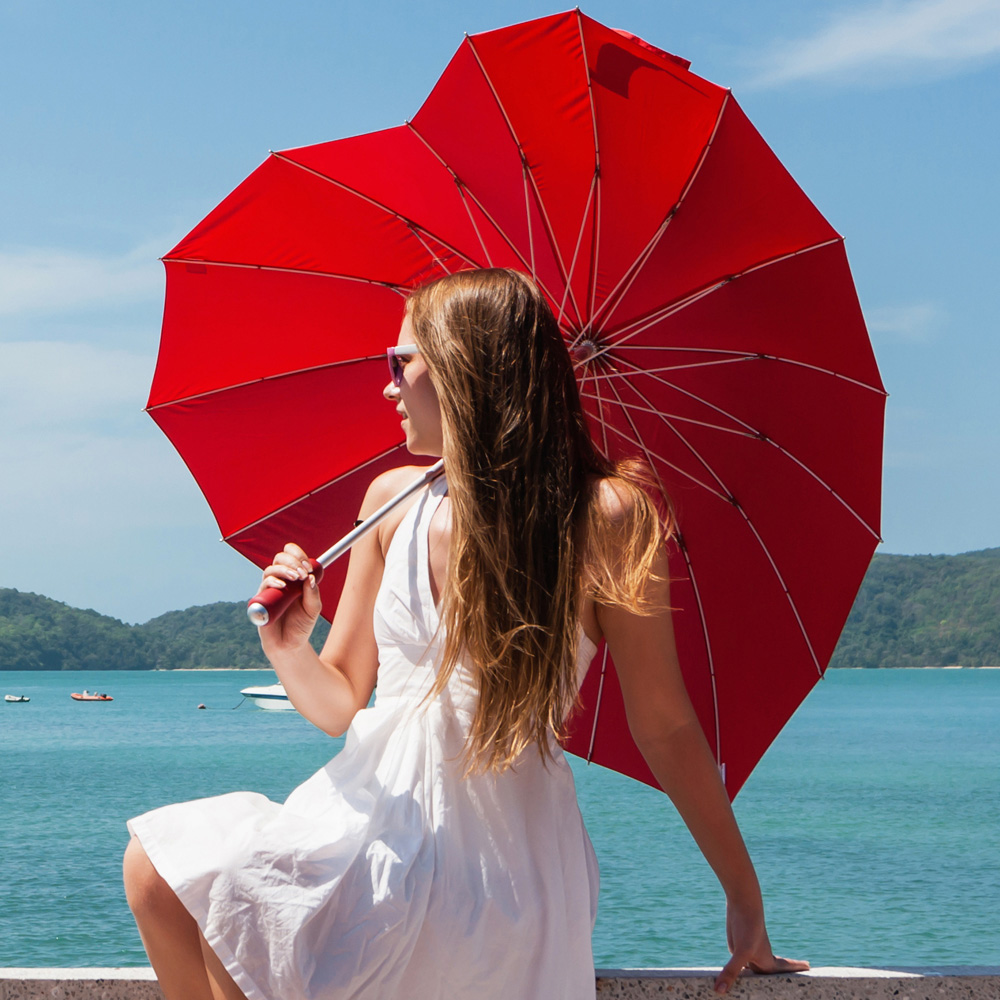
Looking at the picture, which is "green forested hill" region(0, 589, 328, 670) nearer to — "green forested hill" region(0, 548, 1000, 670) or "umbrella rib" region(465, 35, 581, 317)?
"green forested hill" region(0, 548, 1000, 670)

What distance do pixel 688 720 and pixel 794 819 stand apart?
31.7 m

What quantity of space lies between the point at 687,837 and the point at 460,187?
90.3ft

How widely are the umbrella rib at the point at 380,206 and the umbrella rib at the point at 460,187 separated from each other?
0.20ft

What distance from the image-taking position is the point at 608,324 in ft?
9.12

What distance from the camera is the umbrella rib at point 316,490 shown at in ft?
10.0

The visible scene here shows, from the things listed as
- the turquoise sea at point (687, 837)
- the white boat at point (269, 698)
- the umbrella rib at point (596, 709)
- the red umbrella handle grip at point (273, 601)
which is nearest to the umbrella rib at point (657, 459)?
the umbrella rib at point (596, 709)

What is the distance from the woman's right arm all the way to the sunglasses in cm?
32

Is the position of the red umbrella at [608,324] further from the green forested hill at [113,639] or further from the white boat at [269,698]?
the green forested hill at [113,639]

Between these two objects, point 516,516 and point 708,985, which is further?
point 708,985

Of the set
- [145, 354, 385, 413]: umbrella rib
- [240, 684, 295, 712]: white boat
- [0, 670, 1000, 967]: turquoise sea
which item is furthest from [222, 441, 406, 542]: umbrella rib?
[240, 684, 295, 712]: white boat

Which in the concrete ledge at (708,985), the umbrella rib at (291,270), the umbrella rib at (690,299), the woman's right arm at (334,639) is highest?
the umbrella rib at (291,270)

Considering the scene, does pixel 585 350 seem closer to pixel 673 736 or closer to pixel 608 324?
pixel 608 324

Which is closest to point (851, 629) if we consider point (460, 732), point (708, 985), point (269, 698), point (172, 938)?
point (269, 698)

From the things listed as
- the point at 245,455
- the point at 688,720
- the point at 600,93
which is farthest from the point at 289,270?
the point at 688,720
